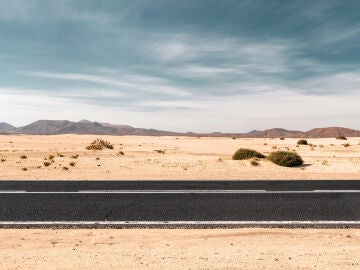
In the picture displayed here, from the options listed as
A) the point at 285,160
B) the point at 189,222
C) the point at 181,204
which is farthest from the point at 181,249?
the point at 285,160

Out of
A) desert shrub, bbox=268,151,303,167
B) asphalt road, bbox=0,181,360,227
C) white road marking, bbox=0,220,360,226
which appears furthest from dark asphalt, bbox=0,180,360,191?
desert shrub, bbox=268,151,303,167

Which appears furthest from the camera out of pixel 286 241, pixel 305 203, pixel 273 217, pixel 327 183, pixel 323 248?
pixel 327 183

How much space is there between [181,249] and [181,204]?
11.6 feet

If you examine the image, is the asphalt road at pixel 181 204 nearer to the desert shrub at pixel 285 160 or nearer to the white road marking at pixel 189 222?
the white road marking at pixel 189 222

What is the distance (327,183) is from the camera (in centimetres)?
1352

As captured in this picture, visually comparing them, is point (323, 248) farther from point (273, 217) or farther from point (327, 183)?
point (327, 183)

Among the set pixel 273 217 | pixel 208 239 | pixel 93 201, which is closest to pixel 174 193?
pixel 93 201

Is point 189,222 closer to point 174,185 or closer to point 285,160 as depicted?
point 174,185

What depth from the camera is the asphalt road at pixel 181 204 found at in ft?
26.5

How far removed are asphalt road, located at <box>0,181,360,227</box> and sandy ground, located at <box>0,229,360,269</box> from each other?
2.29 feet

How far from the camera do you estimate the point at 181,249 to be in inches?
242

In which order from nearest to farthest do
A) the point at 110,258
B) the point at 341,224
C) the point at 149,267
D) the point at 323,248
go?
the point at 149,267, the point at 110,258, the point at 323,248, the point at 341,224

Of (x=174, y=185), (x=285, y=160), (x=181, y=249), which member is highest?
(x=285, y=160)

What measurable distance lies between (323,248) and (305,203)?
3781mm
